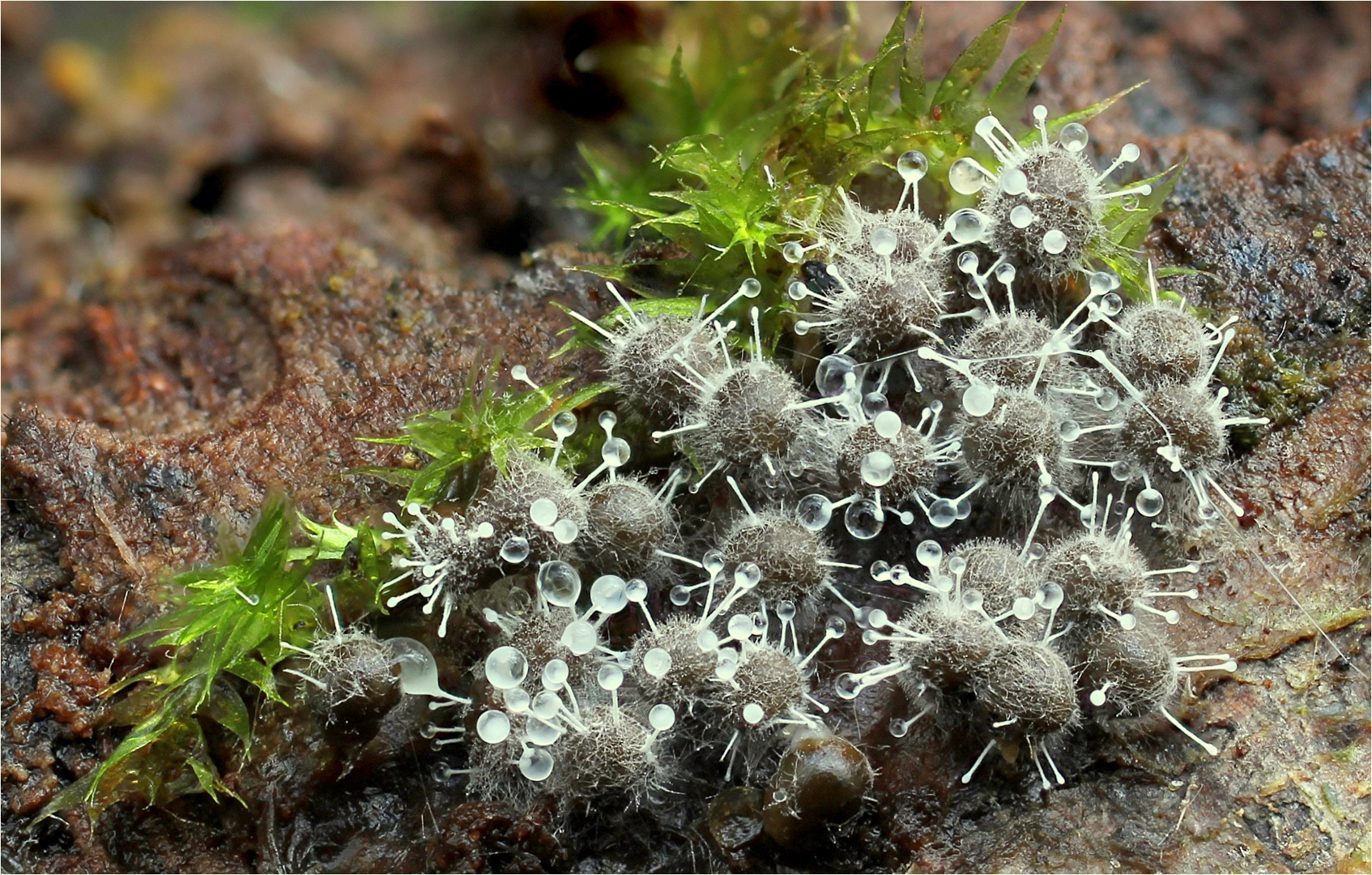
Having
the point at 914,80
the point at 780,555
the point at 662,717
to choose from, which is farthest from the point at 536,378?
the point at 914,80

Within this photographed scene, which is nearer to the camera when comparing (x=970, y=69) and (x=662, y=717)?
(x=662, y=717)

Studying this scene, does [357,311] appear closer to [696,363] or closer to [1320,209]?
[696,363]

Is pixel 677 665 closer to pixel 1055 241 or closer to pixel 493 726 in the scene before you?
pixel 493 726

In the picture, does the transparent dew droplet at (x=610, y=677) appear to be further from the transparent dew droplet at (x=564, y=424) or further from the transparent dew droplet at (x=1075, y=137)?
the transparent dew droplet at (x=1075, y=137)

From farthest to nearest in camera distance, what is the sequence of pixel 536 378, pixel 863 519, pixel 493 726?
pixel 536 378 → pixel 863 519 → pixel 493 726

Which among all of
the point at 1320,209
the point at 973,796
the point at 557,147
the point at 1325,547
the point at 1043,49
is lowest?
the point at 973,796

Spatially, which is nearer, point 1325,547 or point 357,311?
point 1325,547

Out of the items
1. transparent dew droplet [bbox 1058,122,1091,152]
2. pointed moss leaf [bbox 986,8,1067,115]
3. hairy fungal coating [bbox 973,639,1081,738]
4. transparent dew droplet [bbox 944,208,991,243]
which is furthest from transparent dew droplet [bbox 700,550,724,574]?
pointed moss leaf [bbox 986,8,1067,115]

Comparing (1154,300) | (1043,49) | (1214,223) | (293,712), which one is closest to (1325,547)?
(1154,300)
